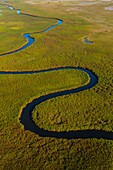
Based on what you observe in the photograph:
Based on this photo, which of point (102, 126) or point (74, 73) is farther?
point (74, 73)

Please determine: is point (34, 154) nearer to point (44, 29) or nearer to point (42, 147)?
point (42, 147)

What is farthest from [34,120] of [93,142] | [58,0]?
[58,0]

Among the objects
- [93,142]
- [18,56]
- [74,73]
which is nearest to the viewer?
[93,142]

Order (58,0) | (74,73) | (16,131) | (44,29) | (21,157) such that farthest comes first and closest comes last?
(58,0)
(44,29)
(74,73)
(16,131)
(21,157)

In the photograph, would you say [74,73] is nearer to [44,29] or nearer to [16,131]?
[16,131]

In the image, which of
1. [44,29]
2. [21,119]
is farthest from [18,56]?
[44,29]

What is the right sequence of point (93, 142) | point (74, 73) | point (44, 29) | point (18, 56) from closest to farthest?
1. point (93, 142)
2. point (74, 73)
3. point (18, 56)
4. point (44, 29)
